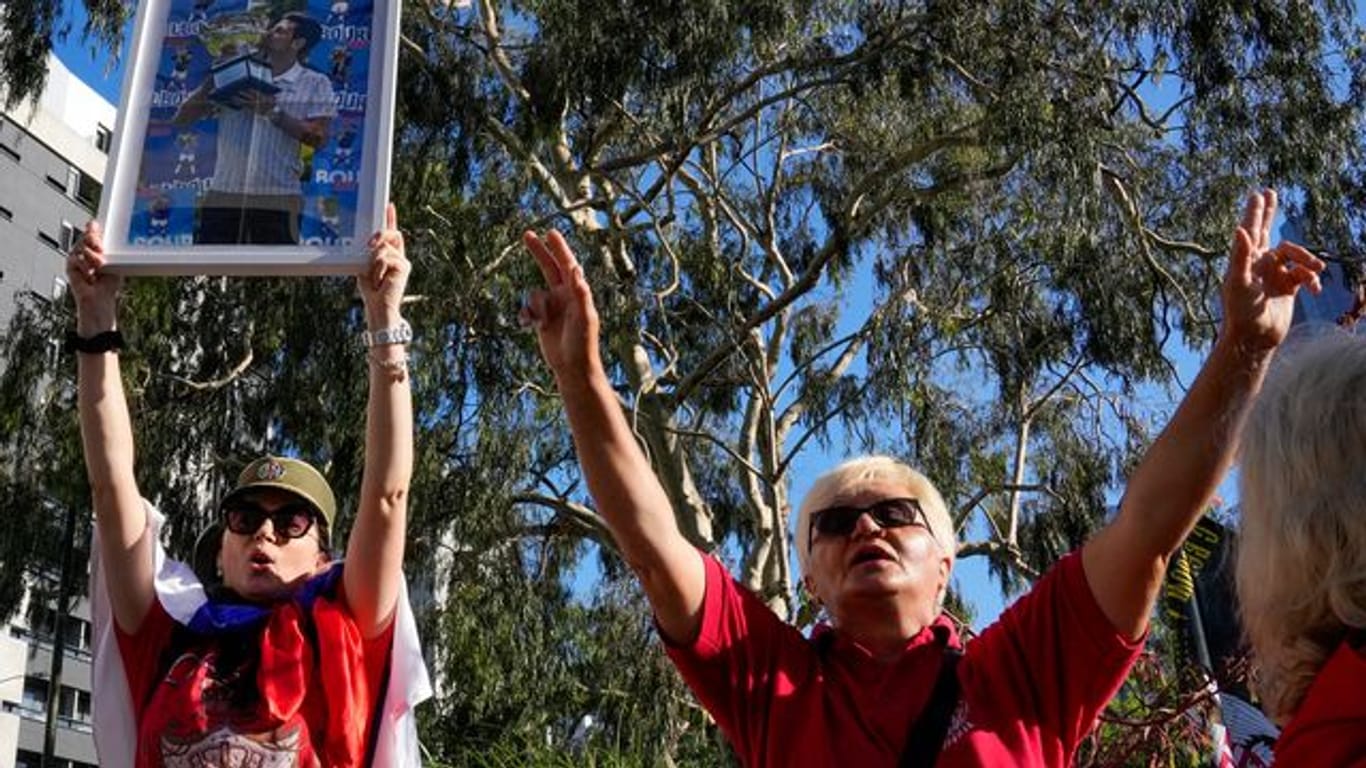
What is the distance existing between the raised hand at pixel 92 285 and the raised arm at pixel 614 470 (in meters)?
0.89

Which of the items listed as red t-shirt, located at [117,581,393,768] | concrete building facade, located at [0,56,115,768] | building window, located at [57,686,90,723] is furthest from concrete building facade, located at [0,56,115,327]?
red t-shirt, located at [117,581,393,768]

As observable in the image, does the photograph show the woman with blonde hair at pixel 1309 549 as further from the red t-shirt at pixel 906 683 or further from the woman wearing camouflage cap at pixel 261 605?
the woman wearing camouflage cap at pixel 261 605

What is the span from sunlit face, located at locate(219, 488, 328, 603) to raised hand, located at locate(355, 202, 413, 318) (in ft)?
1.07

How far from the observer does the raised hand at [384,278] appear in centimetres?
238

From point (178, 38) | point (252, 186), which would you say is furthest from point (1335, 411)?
point (178, 38)

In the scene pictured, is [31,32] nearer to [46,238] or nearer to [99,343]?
[99,343]

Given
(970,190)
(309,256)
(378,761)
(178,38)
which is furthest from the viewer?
(970,190)

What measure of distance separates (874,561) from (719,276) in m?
11.2

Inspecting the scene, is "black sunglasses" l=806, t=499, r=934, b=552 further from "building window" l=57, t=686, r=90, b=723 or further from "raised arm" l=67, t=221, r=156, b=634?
"building window" l=57, t=686, r=90, b=723

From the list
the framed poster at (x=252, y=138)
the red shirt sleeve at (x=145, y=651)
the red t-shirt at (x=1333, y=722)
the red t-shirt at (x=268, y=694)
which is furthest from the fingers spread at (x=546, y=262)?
the red t-shirt at (x=1333, y=722)

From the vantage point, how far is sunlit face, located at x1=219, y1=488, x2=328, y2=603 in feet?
7.81

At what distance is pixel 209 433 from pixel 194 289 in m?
1.19

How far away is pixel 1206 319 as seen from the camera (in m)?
11.7

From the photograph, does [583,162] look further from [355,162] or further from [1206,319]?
[355,162]
